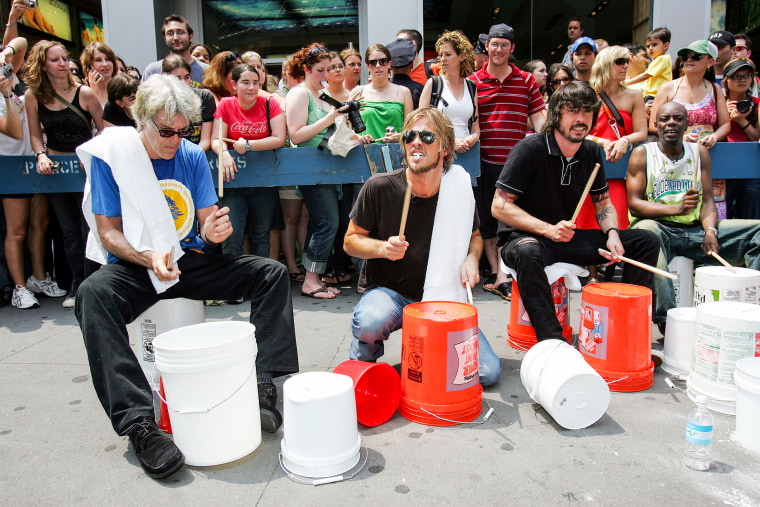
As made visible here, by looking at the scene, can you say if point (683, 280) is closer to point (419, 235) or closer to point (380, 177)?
point (419, 235)

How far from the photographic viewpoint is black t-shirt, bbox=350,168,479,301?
2.98m

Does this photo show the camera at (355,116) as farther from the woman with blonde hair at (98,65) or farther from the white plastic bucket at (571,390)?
the white plastic bucket at (571,390)

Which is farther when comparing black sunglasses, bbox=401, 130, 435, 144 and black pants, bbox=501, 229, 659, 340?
black pants, bbox=501, 229, 659, 340

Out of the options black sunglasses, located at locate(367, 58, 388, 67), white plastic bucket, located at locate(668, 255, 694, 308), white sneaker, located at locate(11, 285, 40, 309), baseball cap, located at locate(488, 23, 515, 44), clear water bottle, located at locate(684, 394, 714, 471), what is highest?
baseball cap, located at locate(488, 23, 515, 44)

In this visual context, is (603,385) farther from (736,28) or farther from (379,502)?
(736,28)

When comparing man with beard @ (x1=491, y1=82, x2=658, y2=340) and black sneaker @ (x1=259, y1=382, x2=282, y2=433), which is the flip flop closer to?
man with beard @ (x1=491, y1=82, x2=658, y2=340)

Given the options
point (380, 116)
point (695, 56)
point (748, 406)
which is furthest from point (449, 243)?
point (695, 56)

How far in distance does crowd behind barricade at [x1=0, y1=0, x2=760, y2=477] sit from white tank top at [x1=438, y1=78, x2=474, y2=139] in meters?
0.02

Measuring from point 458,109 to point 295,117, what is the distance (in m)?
1.31

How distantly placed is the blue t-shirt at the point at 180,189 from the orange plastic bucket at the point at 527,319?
182 cm

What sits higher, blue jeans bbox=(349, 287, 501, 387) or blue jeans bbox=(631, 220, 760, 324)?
blue jeans bbox=(631, 220, 760, 324)

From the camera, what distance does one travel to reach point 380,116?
186 inches

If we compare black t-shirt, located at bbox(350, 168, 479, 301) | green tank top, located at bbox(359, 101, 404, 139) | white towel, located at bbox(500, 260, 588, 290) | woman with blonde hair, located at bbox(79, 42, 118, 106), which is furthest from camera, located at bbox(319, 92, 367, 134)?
woman with blonde hair, located at bbox(79, 42, 118, 106)

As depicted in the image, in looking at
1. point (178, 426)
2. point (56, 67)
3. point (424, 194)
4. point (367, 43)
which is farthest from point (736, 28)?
point (178, 426)
